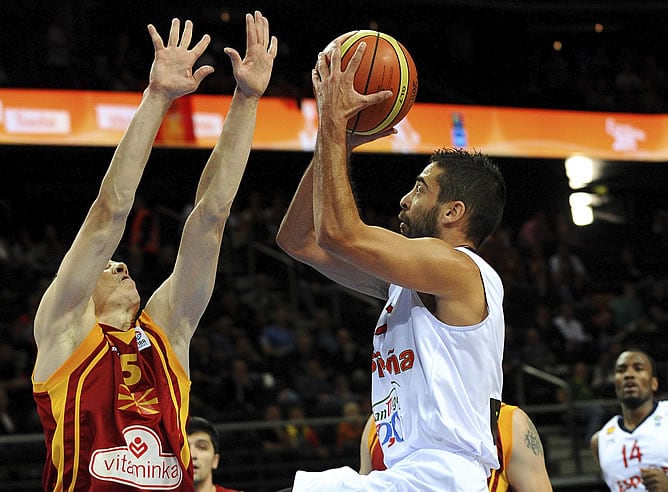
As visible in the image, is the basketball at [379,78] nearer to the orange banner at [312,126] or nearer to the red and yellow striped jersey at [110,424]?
the red and yellow striped jersey at [110,424]

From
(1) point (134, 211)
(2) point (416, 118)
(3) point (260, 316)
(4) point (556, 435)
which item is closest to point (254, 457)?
(3) point (260, 316)

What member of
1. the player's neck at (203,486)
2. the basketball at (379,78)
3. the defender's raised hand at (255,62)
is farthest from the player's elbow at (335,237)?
the player's neck at (203,486)

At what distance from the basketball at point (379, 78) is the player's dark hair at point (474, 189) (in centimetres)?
22

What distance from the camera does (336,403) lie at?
32.6 feet

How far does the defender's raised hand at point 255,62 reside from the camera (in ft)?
12.0

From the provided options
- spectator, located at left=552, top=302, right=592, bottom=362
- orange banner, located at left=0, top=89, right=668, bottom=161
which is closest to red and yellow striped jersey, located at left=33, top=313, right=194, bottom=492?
orange banner, located at left=0, top=89, right=668, bottom=161

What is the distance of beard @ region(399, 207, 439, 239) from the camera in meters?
3.31

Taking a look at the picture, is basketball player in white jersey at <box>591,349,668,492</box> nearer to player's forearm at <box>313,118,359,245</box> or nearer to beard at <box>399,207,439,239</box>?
beard at <box>399,207,439,239</box>

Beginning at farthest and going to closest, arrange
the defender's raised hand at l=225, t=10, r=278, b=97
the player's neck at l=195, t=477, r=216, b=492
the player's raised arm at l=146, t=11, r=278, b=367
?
the player's neck at l=195, t=477, r=216, b=492 < the defender's raised hand at l=225, t=10, r=278, b=97 < the player's raised arm at l=146, t=11, r=278, b=367

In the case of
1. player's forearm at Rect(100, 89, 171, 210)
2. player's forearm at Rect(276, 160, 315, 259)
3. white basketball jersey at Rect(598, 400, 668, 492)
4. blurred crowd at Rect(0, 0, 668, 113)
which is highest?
blurred crowd at Rect(0, 0, 668, 113)

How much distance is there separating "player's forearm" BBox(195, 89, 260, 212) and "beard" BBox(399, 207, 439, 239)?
65 centimetres

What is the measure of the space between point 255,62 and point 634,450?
3.99 metres

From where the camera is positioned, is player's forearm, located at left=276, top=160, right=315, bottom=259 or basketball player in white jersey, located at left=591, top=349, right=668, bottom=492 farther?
basketball player in white jersey, located at left=591, top=349, right=668, bottom=492

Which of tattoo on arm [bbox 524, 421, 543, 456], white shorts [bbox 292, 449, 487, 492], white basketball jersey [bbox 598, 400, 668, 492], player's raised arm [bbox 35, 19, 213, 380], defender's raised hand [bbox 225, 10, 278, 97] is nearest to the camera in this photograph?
white shorts [bbox 292, 449, 487, 492]
